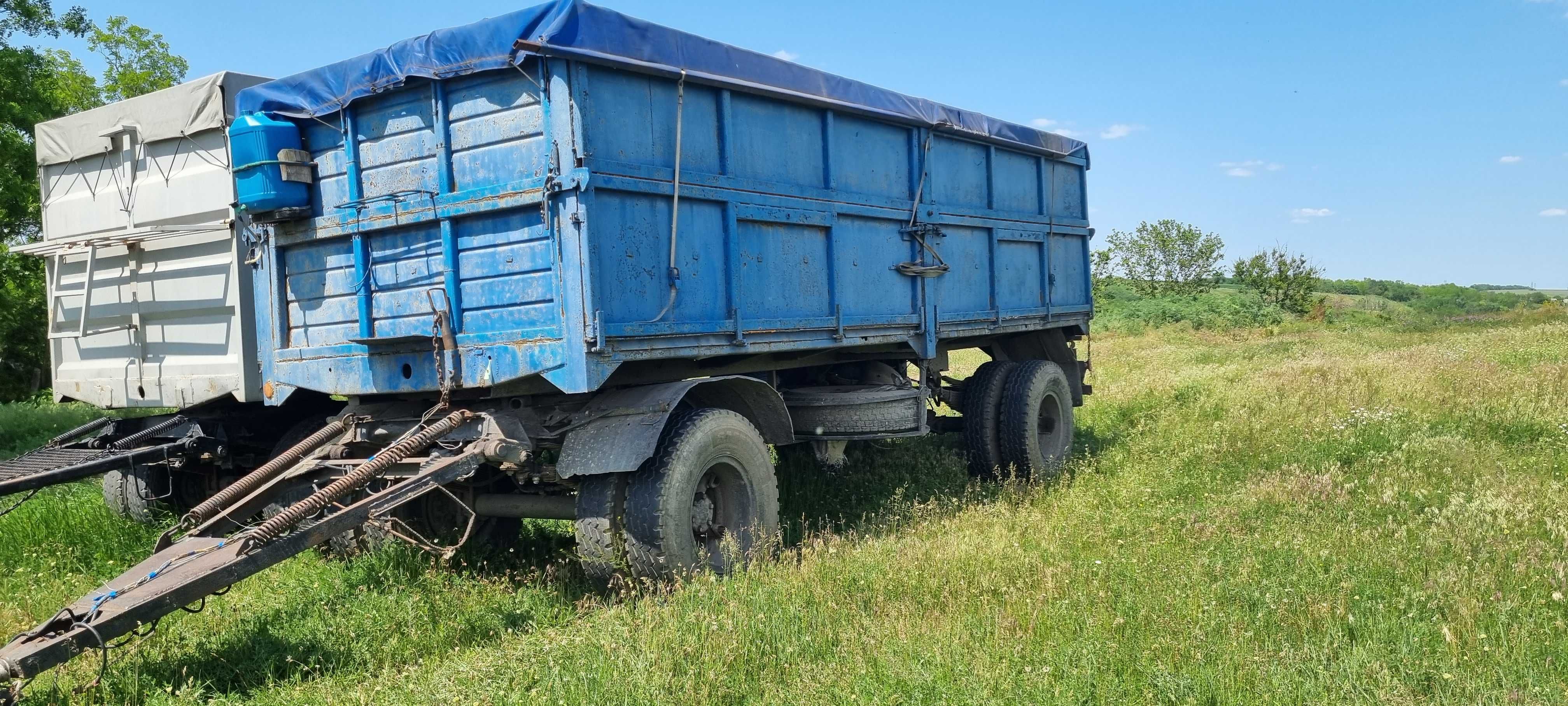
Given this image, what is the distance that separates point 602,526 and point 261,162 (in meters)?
2.97

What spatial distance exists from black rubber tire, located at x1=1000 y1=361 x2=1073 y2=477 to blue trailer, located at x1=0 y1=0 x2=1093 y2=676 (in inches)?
80.2

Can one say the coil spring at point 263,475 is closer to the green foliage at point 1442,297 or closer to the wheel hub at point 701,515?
the wheel hub at point 701,515

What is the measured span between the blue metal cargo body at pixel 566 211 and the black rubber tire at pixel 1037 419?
2.22 meters

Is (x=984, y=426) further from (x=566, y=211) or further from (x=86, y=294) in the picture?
(x=86, y=294)

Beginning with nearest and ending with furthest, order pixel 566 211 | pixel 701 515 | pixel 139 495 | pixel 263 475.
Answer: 1. pixel 566 211
2. pixel 263 475
3. pixel 701 515
4. pixel 139 495

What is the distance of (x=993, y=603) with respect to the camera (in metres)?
4.82

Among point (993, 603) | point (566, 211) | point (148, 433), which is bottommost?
point (993, 603)

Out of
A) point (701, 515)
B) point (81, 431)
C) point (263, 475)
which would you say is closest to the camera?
point (263, 475)

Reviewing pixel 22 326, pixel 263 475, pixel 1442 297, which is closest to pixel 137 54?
pixel 22 326

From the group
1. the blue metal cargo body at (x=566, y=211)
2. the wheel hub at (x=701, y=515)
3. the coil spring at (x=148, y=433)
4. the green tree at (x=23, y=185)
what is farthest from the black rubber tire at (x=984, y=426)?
the green tree at (x=23, y=185)

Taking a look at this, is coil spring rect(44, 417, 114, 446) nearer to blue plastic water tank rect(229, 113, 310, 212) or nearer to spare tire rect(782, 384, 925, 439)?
blue plastic water tank rect(229, 113, 310, 212)

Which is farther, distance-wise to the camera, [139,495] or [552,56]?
[139,495]

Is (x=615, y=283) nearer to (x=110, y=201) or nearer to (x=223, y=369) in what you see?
(x=223, y=369)

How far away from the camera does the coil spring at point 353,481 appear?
14.9 feet
